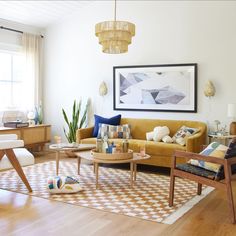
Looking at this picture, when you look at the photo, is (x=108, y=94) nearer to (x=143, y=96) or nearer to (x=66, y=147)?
(x=143, y=96)

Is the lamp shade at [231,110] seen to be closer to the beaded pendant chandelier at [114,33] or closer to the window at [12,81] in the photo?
the beaded pendant chandelier at [114,33]

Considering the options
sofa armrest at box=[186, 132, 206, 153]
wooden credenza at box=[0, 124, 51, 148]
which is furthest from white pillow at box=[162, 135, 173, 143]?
wooden credenza at box=[0, 124, 51, 148]

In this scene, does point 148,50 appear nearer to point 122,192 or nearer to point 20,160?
point 122,192

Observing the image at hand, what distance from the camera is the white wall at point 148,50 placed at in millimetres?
5516

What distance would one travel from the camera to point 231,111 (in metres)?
5.16

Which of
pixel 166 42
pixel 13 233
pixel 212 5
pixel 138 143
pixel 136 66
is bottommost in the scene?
pixel 13 233

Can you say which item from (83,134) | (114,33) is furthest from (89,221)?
(83,134)

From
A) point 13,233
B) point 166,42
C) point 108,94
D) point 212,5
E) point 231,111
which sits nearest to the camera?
point 13,233

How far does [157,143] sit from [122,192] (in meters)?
1.42

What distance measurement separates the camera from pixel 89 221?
313 cm

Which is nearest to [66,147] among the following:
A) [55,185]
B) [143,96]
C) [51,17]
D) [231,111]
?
[55,185]

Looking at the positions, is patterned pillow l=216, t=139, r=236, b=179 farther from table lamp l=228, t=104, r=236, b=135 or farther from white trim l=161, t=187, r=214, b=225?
table lamp l=228, t=104, r=236, b=135

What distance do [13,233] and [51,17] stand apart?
5033 mm

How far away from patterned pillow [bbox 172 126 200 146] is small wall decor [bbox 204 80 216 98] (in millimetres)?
642
